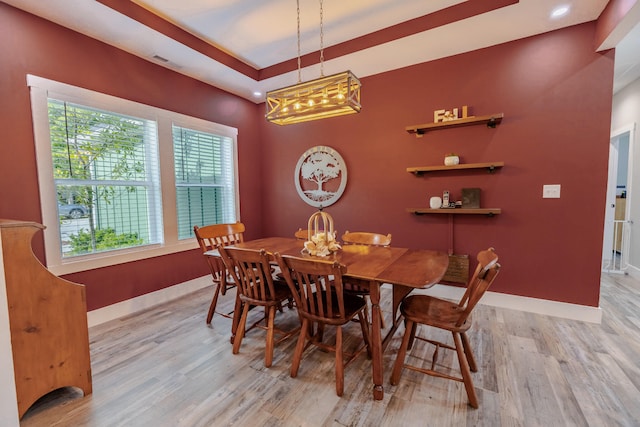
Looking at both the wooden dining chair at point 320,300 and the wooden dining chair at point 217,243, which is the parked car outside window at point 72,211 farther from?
the wooden dining chair at point 320,300

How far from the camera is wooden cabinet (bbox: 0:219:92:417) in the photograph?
59.2 inches

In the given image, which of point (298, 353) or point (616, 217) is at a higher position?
point (616, 217)

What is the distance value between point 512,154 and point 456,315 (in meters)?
2.09

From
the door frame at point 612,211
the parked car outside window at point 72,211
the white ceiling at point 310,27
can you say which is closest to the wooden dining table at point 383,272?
the parked car outside window at point 72,211

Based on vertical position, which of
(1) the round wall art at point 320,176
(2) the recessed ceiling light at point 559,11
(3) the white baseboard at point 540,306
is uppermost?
(2) the recessed ceiling light at point 559,11

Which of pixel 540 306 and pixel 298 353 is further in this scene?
pixel 540 306

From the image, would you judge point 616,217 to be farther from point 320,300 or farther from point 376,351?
A: point 320,300

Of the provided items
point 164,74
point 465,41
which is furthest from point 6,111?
point 465,41

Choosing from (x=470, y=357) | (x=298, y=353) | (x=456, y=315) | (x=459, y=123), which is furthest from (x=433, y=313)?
(x=459, y=123)

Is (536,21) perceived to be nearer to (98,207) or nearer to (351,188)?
(351,188)

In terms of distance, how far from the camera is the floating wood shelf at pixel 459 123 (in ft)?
9.43

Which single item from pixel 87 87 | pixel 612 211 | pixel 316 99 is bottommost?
pixel 612 211

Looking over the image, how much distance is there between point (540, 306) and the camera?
2.90 m

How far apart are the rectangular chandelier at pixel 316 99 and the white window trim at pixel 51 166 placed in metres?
1.66
